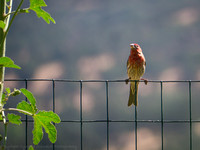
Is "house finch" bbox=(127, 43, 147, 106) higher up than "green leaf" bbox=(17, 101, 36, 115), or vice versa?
"house finch" bbox=(127, 43, 147, 106)

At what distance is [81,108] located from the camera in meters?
1.57

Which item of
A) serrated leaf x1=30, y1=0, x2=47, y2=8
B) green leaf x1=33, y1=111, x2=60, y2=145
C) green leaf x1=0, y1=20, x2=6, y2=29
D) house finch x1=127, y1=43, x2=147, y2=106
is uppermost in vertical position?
house finch x1=127, y1=43, x2=147, y2=106

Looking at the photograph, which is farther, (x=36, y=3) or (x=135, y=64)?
(x=135, y=64)

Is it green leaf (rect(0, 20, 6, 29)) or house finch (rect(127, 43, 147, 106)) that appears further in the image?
house finch (rect(127, 43, 147, 106))

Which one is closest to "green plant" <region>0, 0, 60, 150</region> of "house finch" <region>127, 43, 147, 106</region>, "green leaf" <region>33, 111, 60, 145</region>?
"green leaf" <region>33, 111, 60, 145</region>

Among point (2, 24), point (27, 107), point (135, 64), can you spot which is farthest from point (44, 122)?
point (135, 64)

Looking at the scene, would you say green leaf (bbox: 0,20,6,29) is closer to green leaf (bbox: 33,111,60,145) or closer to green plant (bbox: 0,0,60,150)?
green plant (bbox: 0,0,60,150)

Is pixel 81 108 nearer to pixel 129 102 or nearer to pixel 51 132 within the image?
pixel 51 132

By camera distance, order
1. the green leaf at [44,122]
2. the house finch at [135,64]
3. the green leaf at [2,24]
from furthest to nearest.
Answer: the house finch at [135,64] < the green leaf at [44,122] < the green leaf at [2,24]

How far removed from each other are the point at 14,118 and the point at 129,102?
81.7 inches

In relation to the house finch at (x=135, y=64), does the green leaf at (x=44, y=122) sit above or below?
below

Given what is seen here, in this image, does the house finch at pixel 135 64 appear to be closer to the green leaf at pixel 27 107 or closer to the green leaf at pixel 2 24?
the green leaf at pixel 27 107

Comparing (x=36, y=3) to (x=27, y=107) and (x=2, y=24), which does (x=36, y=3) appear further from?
(x=27, y=107)

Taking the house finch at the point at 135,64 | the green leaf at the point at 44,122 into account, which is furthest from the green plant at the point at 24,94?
the house finch at the point at 135,64
